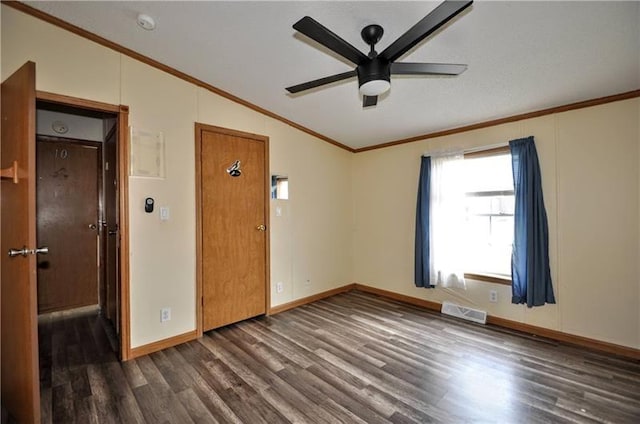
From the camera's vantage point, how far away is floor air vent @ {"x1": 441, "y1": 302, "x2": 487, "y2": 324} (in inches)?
130

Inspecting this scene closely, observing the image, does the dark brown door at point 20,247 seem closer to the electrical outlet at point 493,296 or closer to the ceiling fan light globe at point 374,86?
the ceiling fan light globe at point 374,86

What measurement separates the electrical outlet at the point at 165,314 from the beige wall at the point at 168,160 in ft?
0.13

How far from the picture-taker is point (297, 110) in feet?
11.4

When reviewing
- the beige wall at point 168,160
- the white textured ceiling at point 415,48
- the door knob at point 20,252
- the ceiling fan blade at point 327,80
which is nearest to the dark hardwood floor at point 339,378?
the beige wall at point 168,160

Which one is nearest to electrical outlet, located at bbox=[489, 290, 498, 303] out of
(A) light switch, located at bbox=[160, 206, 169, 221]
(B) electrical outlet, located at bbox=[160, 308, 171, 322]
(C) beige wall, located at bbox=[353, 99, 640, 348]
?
(C) beige wall, located at bbox=[353, 99, 640, 348]

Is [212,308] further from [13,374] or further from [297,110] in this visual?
[297,110]

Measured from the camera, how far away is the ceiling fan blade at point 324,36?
1419 mm

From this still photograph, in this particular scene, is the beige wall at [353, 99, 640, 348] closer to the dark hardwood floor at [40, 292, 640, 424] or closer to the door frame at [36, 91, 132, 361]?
the dark hardwood floor at [40, 292, 640, 424]

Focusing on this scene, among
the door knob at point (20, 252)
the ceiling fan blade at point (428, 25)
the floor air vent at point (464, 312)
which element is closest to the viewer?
the ceiling fan blade at point (428, 25)

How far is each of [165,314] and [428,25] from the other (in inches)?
119

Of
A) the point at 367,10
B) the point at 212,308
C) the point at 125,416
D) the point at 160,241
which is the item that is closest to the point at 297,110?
the point at 367,10

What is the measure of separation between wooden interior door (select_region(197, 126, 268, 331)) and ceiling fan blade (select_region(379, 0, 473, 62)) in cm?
206

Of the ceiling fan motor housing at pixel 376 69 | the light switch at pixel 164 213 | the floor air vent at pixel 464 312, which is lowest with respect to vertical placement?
the floor air vent at pixel 464 312

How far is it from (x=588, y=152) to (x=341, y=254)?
3.07m
